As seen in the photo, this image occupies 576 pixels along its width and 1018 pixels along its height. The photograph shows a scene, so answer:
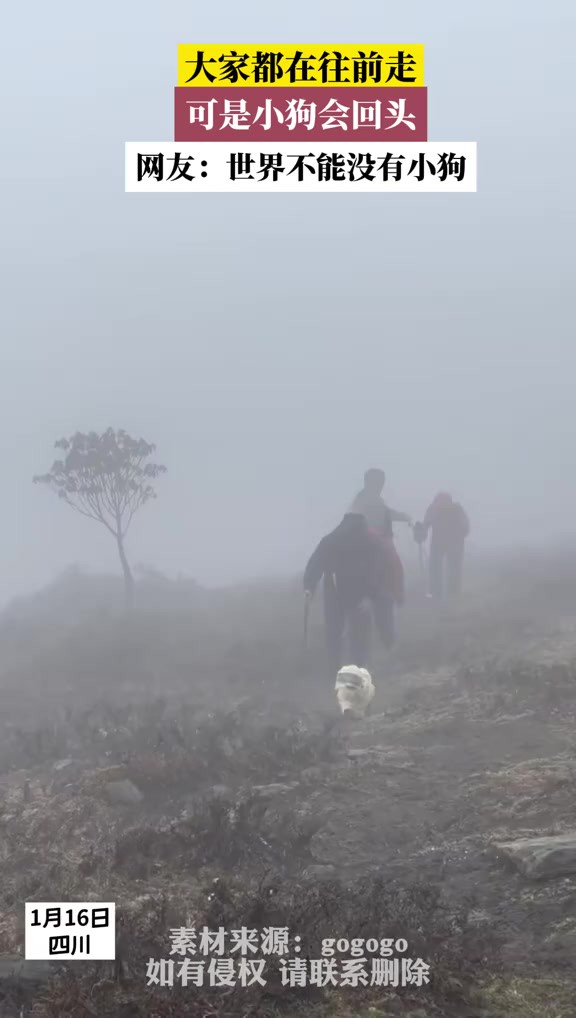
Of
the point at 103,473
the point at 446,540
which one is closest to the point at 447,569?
the point at 446,540

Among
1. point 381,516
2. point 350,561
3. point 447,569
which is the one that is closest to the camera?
point 350,561

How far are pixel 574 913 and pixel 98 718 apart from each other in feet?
34.8

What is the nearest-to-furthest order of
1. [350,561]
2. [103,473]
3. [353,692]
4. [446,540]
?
[353,692], [350,561], [446,540], [103,473]

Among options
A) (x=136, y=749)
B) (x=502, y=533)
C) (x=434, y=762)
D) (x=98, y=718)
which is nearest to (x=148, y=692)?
(x=98, y=718)

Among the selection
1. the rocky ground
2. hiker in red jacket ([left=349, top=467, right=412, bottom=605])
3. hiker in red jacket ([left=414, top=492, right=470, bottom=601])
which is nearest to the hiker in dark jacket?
hiker in red jacket ([left=349, top=467, right=412, bottom=605])

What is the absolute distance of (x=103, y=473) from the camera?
30422 millimetres

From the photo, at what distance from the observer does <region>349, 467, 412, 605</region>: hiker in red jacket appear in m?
17.9

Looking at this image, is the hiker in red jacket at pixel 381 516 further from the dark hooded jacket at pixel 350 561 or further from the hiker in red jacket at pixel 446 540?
the hiker in red jacket at pixel 446 540

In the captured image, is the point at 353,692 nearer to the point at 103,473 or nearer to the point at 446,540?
the point at 446,540

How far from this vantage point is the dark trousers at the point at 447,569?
2447cm

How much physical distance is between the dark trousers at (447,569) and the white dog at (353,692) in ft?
36.3

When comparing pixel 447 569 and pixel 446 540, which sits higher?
pixel 446 540

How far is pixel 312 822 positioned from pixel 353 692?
17.2ft

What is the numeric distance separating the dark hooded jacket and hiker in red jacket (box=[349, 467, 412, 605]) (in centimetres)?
51
